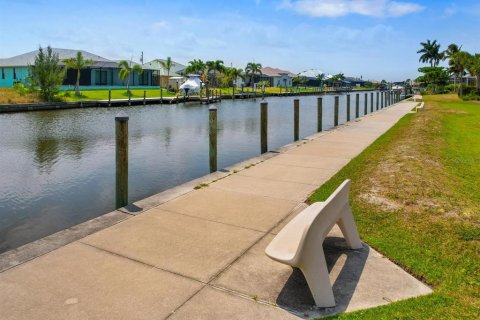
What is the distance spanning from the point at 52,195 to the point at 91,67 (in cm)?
6093

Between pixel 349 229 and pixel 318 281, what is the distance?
1.40 m

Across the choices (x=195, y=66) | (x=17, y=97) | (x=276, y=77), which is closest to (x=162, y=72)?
(x=195, y=66)

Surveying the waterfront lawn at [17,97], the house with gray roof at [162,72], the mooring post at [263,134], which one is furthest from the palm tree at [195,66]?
the mooring post at [263,134]

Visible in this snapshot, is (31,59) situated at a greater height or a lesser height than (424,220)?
greater

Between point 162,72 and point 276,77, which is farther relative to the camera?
point 276,77

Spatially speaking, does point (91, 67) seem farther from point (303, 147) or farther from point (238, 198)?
point (238, 198)

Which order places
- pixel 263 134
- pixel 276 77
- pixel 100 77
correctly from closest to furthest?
pixel 263 134 → pixel 100 77 → pixel 276 77

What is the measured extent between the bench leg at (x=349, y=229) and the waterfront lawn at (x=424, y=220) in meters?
0.30

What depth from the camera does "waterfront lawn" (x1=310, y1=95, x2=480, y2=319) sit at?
3.95m

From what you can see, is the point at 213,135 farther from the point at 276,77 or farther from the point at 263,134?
the point at 276,77

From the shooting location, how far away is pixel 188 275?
448 centimetres

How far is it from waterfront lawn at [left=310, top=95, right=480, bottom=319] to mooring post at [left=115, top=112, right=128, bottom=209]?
3.20 m

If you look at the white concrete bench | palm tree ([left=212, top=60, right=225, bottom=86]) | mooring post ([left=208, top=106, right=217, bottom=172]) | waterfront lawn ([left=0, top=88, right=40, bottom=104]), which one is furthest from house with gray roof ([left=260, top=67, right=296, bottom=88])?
the white concrete bench

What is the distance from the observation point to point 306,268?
149 inches
